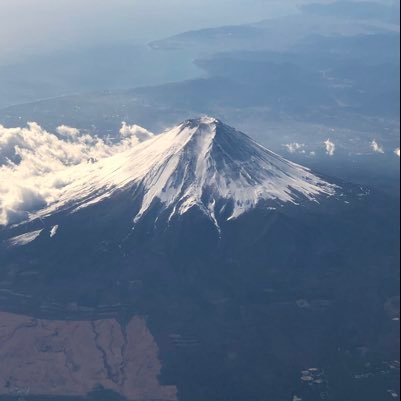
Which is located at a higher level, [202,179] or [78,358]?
[202,179]

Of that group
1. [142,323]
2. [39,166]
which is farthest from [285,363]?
[39,166]

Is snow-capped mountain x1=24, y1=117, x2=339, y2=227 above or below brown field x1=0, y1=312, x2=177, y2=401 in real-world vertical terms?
above

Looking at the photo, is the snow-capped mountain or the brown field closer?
the brown field

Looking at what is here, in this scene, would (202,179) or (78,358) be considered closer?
(78,358)

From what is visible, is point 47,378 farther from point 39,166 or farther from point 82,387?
point 39,166
